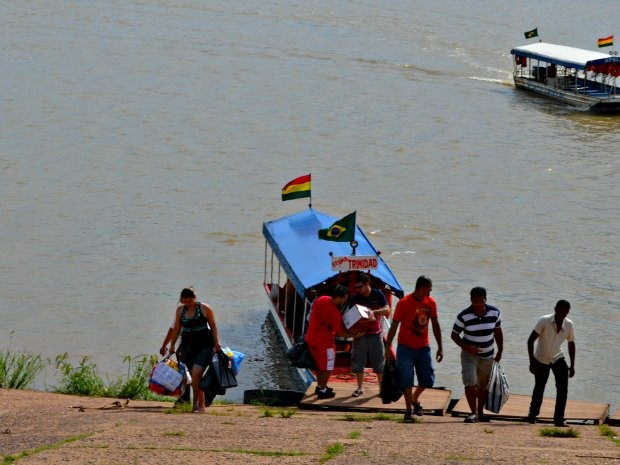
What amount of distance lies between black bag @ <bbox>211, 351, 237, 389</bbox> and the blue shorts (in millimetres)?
1664

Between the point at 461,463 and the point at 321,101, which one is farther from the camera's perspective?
the point at 321,101

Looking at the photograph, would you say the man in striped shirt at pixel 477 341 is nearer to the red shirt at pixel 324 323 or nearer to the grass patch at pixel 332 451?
the red shirt at pixel 324 323

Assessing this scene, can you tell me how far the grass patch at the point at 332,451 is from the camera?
8906 millimetres

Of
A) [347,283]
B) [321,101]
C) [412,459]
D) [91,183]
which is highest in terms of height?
[321,101]

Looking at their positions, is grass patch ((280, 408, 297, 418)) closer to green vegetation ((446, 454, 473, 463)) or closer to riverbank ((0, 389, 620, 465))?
riverbank ((0, 389, 620, 465))

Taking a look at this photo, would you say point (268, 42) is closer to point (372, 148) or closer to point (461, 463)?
point (372, 148)

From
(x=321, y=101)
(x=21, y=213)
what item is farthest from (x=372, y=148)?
(x=21, y=213)

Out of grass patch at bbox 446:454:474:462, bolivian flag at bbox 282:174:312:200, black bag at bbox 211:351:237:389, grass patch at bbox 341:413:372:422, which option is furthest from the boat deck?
bolivian flag at bbox 282:174:312:200

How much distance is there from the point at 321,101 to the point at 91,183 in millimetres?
13224

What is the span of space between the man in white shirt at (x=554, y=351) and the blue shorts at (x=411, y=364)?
3.24 ft

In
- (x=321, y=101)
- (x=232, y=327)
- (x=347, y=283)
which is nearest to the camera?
(x=347, y=283)

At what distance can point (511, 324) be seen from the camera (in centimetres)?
2005

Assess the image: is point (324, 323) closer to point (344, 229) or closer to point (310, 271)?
point (344, 229)

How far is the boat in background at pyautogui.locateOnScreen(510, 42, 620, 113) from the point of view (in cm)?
4038
